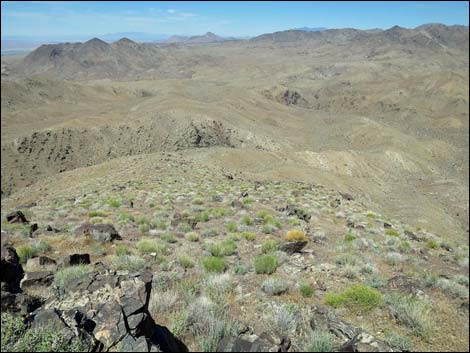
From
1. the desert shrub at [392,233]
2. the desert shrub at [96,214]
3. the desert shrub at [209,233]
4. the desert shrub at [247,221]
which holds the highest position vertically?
the desert shrub at [209,233]

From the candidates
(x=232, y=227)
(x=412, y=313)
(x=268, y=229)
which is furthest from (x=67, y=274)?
(x=268, y=229)

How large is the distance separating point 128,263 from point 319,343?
555cm

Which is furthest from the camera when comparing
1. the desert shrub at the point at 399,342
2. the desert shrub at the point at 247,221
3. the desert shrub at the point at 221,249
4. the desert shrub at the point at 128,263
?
the desert shrub at the point at 247,221

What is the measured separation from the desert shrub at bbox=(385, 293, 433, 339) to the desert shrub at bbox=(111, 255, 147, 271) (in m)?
5.79

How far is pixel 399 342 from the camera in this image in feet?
18.5

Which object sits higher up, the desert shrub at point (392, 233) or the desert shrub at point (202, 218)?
the desert shrub at point (202, 218)

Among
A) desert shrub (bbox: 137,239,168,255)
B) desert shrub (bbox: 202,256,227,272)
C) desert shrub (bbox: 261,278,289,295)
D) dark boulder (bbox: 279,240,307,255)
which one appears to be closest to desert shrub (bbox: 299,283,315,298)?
desert shrub (bbox: 261,278,289,295)

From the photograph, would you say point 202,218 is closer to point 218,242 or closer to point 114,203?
point 218,242

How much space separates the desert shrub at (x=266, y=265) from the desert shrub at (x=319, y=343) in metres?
3.71

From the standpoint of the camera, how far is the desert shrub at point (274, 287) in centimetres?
754

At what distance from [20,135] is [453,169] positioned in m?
62.6

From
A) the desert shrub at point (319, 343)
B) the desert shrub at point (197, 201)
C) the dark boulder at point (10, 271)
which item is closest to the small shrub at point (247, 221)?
the desert shrub at point (197, 201)

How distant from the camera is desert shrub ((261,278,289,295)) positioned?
297 inches

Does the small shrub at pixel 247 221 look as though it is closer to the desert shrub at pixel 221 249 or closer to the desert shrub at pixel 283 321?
the desert shrub at pixel 221 249
